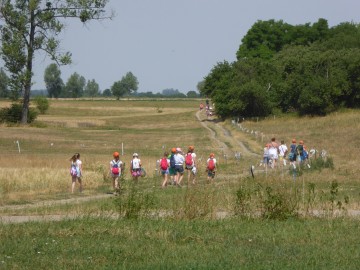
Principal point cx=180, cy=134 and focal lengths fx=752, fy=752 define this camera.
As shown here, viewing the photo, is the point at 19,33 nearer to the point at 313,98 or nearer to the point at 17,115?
the point at 17,115

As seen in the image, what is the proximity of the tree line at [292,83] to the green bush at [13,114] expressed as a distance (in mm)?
25511

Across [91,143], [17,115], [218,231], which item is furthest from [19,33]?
[218,231]

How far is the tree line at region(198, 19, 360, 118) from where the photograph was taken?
8200 cm

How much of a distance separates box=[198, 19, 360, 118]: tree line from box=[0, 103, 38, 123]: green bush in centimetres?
2551

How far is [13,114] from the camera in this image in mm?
72000

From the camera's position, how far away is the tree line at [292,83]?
269 ft

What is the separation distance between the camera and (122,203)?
1570cm

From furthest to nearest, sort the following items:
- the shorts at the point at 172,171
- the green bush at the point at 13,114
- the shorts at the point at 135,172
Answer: the green bush at the point at 13,114
the shorts at the point at 172,171
the shorts at the point at 135,172

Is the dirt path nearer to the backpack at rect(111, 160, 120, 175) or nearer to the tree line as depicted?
the tree line

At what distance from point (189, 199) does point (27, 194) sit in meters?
12.4

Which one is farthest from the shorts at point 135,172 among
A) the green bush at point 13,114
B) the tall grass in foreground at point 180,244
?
the green bush at point 13,114

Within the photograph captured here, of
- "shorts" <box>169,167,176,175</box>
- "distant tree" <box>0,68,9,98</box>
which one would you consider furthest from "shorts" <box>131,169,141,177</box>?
"distant tree" <box>0,68,9,98</box>

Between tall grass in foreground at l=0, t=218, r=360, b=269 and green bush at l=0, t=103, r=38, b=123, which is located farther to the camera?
green bush at l=0, t=103, r=38, b=123

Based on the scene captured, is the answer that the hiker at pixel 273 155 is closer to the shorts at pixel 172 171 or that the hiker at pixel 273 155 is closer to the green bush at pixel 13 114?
the shorts at pixel 172 171
